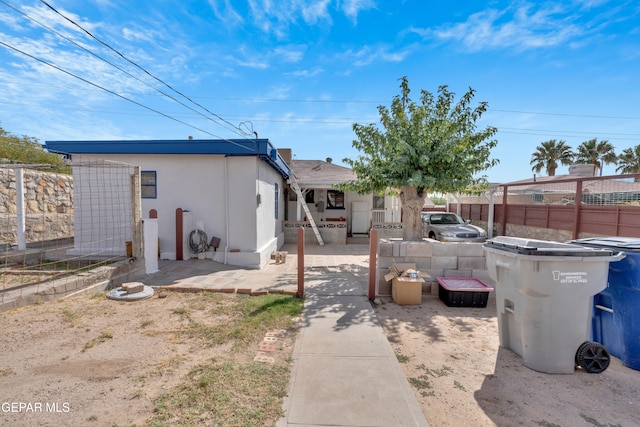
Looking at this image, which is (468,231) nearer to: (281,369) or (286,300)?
(286,300)

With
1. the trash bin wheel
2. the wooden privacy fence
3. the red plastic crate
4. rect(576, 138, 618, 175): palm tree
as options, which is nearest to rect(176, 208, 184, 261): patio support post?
the red plastic crate

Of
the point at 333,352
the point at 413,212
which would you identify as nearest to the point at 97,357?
the point at 333,352

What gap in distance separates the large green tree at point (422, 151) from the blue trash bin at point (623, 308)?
3621 mm

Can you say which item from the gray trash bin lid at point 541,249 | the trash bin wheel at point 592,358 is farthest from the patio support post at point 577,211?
the trash bin wheel at point 592,358

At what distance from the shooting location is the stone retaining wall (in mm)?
7531

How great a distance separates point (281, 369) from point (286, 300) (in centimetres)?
205

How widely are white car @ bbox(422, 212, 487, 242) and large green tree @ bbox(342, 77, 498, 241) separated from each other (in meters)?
3.73

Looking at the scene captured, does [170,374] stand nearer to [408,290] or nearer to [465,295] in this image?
[408,290]

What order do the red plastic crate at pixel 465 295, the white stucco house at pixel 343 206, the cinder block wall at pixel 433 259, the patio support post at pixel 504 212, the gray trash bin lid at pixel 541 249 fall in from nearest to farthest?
the gray trash bin lid at pixel 541 249 < the red plastic crate at pixel 465 295 < the cinder block wall at pixel 433 259 < the patio support post at pixel 504 212 < the white stucco house at pixel 343 206

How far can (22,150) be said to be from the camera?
12.6m

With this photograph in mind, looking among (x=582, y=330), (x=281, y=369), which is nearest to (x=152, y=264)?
(x=281, y=369)

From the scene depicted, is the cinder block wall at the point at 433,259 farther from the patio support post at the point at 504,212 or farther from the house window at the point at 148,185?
the patio support post at the point at 504,212

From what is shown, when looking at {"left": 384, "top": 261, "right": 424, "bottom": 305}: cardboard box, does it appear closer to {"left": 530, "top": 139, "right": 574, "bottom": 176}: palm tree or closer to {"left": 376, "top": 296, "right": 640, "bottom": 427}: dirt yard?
{"left": 376, "top": 296, "right": 640, "bottom": 427}: dirt yard

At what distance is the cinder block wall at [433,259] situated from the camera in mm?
5574
